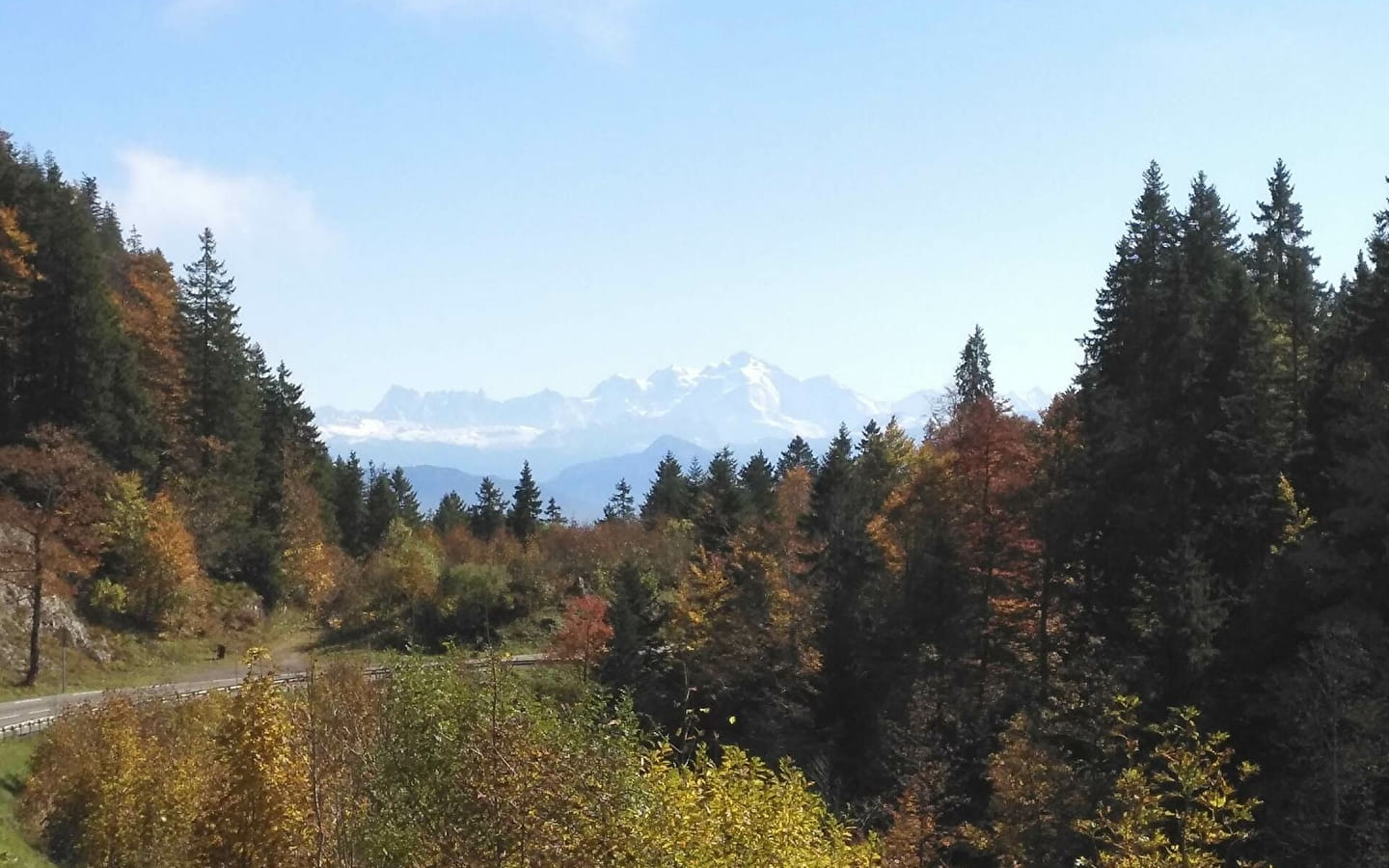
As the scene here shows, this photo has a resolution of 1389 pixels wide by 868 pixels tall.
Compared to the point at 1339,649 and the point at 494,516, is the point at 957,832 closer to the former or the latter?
the point at 1339,649

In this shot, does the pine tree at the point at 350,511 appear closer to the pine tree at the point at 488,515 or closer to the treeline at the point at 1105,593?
the pine tree at the point at 488,515

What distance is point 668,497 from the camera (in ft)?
335

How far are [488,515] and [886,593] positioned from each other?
59.7m

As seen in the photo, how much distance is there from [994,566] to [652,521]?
51.1 metres

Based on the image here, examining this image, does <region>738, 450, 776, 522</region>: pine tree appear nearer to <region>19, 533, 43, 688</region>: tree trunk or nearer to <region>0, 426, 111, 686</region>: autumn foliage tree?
<region>0, 426, 111, 686</region>: autumn foliage tree

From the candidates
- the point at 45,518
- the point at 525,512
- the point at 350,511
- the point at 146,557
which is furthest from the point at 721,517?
the point at 350,511

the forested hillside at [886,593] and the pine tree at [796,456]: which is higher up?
the pine tree at [796,456]

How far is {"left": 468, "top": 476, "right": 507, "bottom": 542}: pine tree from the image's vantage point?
311 feet

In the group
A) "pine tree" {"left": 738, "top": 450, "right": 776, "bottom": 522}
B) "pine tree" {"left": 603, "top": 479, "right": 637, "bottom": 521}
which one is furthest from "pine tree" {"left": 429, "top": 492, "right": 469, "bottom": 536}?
"pine tree" {"left": 738, "top": 450, "right": 776, "bottom": 522}

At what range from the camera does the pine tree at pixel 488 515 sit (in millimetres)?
94875

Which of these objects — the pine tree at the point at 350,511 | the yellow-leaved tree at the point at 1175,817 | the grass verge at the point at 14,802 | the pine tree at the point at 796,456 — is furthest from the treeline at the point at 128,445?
the pine tree at the point at 796,456

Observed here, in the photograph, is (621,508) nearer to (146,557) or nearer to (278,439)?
(278,439)

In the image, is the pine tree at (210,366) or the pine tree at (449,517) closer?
the pine tree at (210,366)

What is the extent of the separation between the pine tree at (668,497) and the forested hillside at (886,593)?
15332 millimetres
